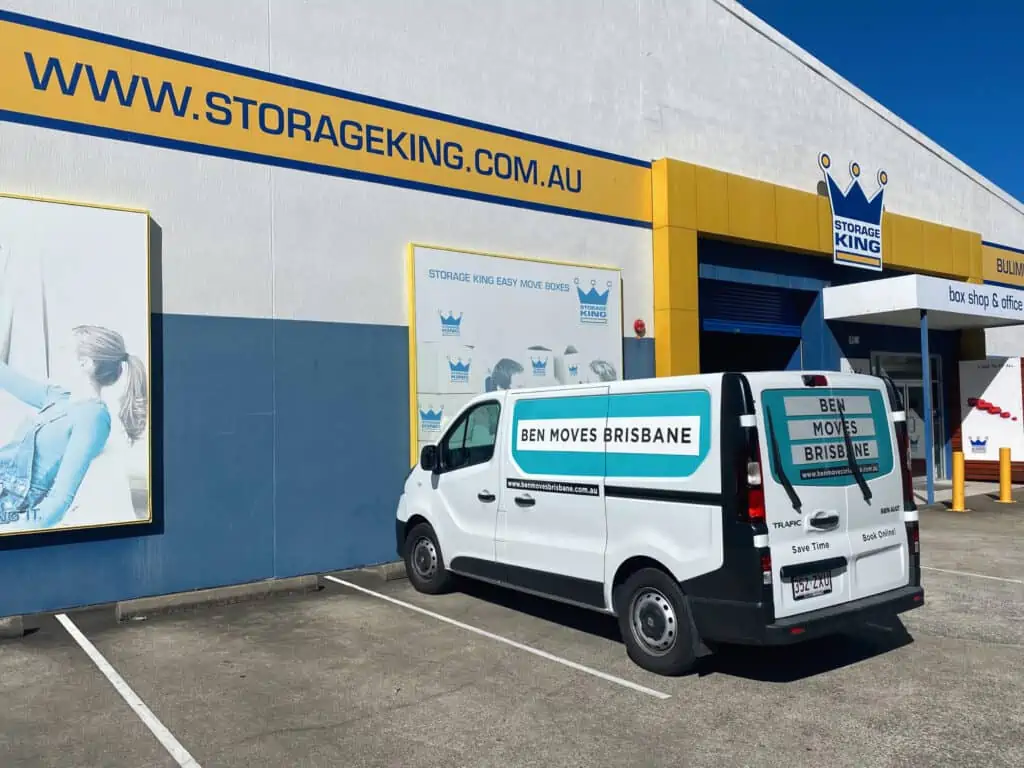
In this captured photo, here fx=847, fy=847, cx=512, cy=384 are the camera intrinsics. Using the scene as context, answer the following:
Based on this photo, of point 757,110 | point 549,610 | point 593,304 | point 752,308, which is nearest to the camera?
point 549,610

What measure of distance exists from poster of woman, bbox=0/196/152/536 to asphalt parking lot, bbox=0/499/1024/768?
1.21m

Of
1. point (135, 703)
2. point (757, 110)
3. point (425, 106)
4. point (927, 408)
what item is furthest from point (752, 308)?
point (135, 703)

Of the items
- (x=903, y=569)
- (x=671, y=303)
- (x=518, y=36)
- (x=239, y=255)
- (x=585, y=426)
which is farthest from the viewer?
(x=671, y=303)

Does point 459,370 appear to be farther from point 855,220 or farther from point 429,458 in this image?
point 855,220

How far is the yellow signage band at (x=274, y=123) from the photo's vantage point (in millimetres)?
8203

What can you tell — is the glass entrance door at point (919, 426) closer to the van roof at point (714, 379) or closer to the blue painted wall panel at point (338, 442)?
the blue painted wall panel at point (338, 442)

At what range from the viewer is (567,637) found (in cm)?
698

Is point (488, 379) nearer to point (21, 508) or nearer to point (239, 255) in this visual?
point (239, 255)

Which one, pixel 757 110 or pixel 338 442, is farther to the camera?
pixel 757 110

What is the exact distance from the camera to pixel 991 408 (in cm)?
1902

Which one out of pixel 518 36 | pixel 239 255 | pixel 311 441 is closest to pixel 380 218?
pixel 239 255

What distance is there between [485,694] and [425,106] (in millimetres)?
7783

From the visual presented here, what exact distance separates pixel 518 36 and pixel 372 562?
7.47 metres

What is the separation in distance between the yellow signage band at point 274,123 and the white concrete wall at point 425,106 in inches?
6.4
